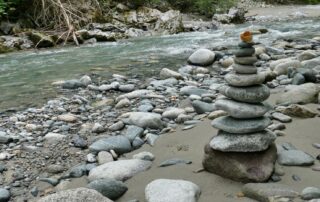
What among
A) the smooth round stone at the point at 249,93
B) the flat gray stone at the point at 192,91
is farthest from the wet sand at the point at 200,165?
the flat gray stone at the point at 192,91

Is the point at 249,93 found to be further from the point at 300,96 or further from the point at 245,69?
the point at 300,96

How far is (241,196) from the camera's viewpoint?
284 cm

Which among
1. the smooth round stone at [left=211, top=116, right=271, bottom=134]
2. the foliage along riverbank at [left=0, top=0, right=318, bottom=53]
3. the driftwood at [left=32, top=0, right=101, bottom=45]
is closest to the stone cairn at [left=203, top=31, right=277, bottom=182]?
the smooth round stone at [left=211, top=116, right=271, bottom=134]

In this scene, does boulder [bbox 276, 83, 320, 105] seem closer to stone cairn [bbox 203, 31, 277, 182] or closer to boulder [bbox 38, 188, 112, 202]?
stone cairn [bbox 203, 31, 277, 182]

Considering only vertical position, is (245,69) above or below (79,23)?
above

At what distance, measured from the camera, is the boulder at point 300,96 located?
4.68 meters

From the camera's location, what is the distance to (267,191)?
2734 mm

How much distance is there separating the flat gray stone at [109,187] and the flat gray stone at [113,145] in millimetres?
791

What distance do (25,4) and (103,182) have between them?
545 inches

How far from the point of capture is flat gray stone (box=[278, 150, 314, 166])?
3.20 metres

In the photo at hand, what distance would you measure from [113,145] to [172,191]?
3.99 ft

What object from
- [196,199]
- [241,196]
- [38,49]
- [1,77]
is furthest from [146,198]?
[38,49]

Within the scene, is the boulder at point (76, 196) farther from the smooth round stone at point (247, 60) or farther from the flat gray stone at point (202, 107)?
the flat gray stone at point (202, 107)

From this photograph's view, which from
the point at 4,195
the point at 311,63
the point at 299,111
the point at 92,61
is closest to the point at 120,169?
the point at 4,195
